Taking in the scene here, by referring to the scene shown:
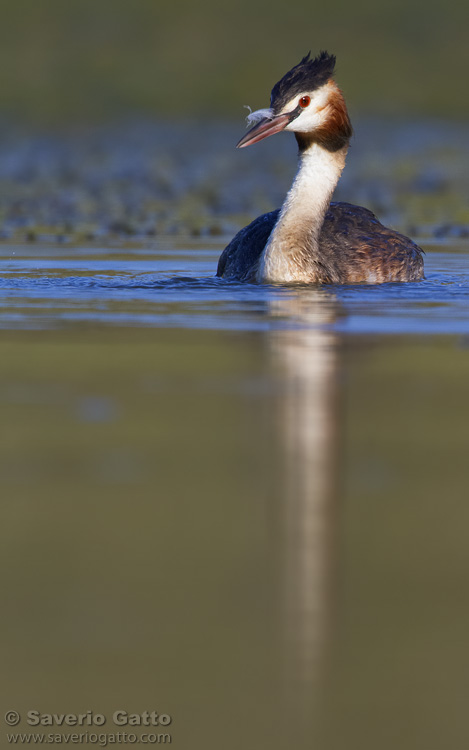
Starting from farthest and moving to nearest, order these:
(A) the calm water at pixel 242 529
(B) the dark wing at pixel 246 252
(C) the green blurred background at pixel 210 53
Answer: (C) the green blurred background at pixel 210 53 → (B) the dark wing at pixel 246 252 → (A) the calm water at pixel 242 529

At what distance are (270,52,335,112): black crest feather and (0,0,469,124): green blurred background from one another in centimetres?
4142

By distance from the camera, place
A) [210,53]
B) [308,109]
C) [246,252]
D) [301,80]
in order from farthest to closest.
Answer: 1. [210,53]
2. [246,252]
3. [308,109]
4. [301,80]

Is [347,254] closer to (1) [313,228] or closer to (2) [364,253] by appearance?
(2) [364,253]

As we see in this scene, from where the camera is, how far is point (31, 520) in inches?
203

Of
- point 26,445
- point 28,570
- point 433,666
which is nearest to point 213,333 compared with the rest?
point 26,445

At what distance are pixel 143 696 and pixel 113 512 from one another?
4.68 ft

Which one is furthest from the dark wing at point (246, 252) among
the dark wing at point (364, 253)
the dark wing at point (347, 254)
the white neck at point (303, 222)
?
the dark wing at point (364, 253)

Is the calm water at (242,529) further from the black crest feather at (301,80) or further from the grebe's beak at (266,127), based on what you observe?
the black crest feather at (301,80)

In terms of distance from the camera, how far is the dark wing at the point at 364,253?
39.6 ft

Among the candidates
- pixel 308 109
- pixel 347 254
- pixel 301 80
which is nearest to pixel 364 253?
pixel 347 254

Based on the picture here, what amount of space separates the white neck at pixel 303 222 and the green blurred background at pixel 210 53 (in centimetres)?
4111

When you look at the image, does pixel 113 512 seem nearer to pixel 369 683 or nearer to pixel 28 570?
pixel 28 570

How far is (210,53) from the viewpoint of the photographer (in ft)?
229

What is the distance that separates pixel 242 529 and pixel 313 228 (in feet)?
23.9
